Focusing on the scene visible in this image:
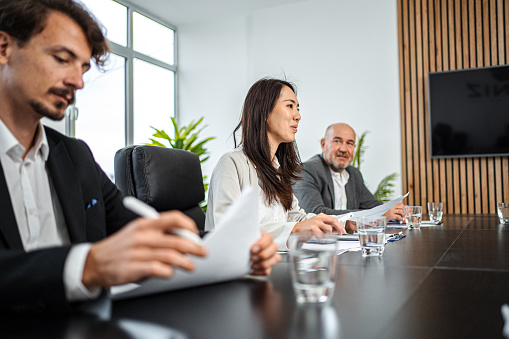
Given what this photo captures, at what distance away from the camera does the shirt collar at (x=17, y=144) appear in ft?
3.18

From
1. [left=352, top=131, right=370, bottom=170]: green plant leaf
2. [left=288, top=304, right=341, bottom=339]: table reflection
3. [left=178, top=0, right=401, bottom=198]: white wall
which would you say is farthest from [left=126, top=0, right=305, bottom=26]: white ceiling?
[left=288, top=304, right=341, bottom=339]: table reflection

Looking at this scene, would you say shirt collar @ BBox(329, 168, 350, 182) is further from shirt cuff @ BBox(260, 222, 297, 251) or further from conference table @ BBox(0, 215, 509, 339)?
conference table @ BBox(0, 215, 509, 339)

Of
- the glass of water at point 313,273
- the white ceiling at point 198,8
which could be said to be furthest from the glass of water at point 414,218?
the white ceiling at point 198,8

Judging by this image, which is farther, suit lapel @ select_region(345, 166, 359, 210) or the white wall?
the white wall

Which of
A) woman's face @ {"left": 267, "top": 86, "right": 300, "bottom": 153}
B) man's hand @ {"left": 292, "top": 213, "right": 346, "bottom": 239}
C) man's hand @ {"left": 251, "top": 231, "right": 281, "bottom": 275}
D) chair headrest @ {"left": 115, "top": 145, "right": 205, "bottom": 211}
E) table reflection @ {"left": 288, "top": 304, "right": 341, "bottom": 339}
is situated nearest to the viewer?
table reflection @ {"left": 288, "top": 304, "right": 341, "bottom": 339}

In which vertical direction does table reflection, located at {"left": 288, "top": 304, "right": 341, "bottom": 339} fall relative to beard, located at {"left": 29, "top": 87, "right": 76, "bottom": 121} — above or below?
below

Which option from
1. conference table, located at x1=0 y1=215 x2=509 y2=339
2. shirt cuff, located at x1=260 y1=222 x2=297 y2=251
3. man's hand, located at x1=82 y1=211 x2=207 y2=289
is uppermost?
man's hand, located at x1=82 y1=211 x2=207 y2=289

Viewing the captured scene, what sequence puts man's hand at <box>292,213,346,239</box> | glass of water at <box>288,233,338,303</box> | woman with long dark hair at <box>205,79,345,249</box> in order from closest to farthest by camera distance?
1. glass of water at <box>288,233,338,303</box>
2. man's hand at <box>292,213,346,239</box>
3. woman with long dark hair at <box>205,79,345,249</box>

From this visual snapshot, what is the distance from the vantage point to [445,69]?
5.04 metres

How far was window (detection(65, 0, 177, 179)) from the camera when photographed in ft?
16.9

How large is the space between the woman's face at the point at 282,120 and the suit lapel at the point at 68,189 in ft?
3.67

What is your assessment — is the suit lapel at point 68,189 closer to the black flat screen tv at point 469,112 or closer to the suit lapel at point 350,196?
the suit lapel at point 350,196

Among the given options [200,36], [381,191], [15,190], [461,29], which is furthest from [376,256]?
[200,36]

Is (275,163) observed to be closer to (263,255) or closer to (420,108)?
(263,255)
